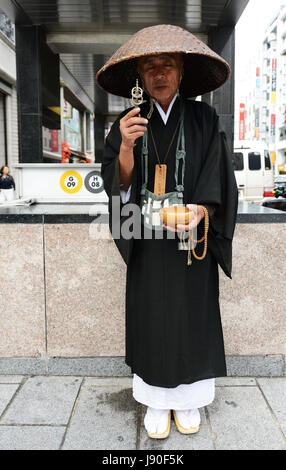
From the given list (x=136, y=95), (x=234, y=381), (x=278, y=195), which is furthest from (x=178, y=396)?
(x=278, y=195)

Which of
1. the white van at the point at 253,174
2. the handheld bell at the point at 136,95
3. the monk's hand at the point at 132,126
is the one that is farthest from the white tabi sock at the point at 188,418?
the white van at the point at 253,174

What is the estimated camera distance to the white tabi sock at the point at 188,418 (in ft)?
7.64

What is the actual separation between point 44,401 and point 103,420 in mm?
487

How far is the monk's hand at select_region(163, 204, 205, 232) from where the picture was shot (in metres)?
1.98

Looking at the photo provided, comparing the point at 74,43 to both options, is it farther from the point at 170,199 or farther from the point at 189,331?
the point at 189,331

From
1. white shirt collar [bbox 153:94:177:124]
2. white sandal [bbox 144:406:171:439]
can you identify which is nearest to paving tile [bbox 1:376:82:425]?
white sandal [bbox 144:406:171:439]

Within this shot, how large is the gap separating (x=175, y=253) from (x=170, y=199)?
12.0 inches

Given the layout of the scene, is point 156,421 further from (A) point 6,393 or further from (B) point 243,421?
(A) point 6,393

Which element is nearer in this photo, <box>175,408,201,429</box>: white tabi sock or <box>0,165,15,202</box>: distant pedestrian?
<box>175,408,201,429</box>: white tabi sock

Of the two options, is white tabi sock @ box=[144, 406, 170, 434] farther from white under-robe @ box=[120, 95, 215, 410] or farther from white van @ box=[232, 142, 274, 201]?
white van @ box=[232, 142, 274, 201]

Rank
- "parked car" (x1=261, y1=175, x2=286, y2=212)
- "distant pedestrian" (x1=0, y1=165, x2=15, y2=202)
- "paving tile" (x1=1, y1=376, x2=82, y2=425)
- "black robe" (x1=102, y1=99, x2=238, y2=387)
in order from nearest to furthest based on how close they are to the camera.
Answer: "black robe" (x1=102, y1=99, x2=238, y2=387) → "paving tile" (x1=1, y1=376, x2=82, y2=425) → "parked car" (x1=261, y1=175, x2=286, y2=212) → "distant pedestrian" (x1=0, y1=165, x2=15, y2=202)

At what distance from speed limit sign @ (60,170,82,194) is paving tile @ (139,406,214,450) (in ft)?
12.4

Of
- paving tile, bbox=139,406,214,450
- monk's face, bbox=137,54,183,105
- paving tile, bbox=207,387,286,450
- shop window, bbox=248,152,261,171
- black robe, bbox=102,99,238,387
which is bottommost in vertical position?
paving tile, bbox=139,406,214,450
